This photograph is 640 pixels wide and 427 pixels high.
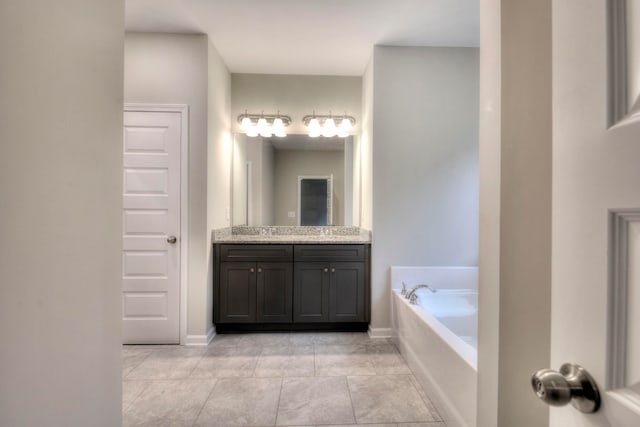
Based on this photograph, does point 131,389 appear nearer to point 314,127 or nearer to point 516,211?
point 516,211

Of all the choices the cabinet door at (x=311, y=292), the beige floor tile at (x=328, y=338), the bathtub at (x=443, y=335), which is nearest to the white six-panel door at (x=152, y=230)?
the cabinet door at (x=311, y=292)

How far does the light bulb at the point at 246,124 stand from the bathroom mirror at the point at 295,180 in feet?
0.37

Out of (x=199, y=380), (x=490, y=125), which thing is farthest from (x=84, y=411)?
(x=490, y=125)

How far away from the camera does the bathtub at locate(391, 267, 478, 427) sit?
1533mm

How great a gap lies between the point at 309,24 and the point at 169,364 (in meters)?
2.98

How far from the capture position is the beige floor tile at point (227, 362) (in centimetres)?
223

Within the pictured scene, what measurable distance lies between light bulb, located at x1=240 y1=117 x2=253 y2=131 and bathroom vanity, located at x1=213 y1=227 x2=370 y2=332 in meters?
1.29

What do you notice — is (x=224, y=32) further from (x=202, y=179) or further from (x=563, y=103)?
(x=563, y=103)

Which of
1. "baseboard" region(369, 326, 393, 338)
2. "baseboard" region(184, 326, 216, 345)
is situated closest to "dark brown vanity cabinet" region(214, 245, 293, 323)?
"baseboard" region(184, 326, 216, 345)

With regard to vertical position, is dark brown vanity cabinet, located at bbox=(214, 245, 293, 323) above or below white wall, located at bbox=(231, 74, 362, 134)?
below

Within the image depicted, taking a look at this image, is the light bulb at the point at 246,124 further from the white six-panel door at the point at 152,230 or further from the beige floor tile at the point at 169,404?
the beige floor tile at the point at 169,404

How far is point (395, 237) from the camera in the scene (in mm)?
2891

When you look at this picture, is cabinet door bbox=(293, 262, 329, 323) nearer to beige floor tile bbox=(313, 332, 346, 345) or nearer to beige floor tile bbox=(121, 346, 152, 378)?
beige floor tile bbox=(313, 332, 346, 345)

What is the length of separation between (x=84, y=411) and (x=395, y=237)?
2.46 metres
